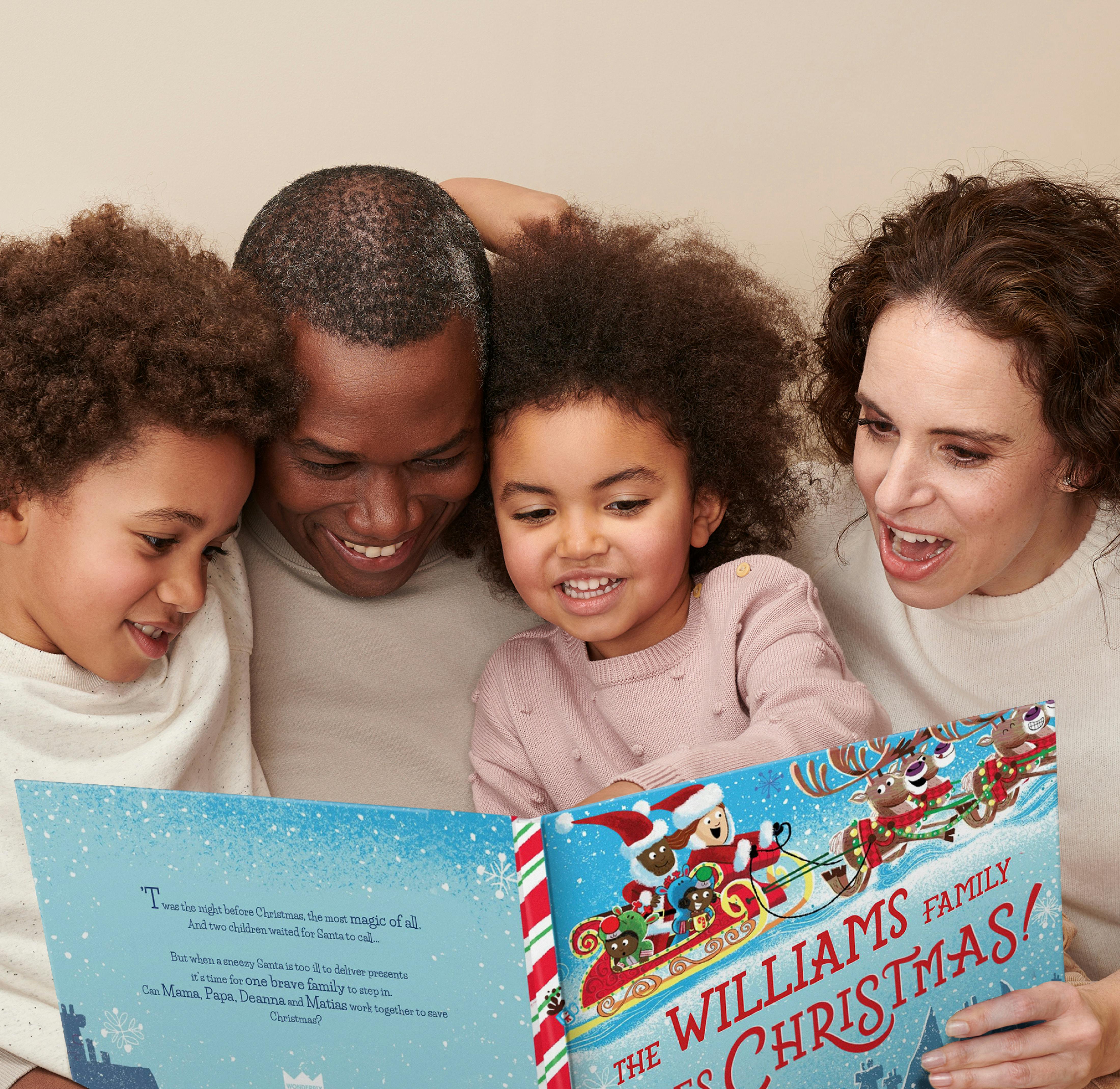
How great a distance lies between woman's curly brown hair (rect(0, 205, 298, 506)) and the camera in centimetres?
126

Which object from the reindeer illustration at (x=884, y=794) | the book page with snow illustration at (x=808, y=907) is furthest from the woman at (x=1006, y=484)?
the reindeer illustration at (x=884, y=794)

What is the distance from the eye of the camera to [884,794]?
100cm

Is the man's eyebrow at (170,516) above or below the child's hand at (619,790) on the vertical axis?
above

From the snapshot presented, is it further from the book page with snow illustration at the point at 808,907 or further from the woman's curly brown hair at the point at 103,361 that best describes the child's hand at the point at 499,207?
the book page with snow illustration at the point at 808,907

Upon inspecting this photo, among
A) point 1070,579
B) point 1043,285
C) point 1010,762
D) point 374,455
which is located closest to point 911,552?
point 1070,579

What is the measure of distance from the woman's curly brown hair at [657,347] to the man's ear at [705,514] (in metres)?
0.01

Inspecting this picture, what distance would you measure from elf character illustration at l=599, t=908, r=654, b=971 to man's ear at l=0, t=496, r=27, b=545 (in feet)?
2.75

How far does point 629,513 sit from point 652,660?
23 centimetres

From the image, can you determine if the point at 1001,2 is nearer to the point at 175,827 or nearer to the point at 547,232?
A: the point at 547,232

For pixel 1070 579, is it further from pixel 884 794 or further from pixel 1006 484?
pixel 884 794

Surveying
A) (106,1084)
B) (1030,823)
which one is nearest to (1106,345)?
(1030,823)

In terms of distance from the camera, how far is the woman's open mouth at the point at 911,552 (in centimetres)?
144

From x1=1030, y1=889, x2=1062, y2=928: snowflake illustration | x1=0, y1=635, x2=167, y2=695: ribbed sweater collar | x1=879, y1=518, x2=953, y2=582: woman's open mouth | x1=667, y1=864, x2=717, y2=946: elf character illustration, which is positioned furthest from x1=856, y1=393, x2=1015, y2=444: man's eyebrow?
x1=0, y1=635, x2=167, y2=695: ribbed sweater collar

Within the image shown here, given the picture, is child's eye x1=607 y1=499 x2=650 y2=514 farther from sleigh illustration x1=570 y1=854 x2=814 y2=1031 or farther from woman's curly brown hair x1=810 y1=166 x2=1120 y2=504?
sleigh illustration x1=570 y1=854 x2=814 y2=1031
